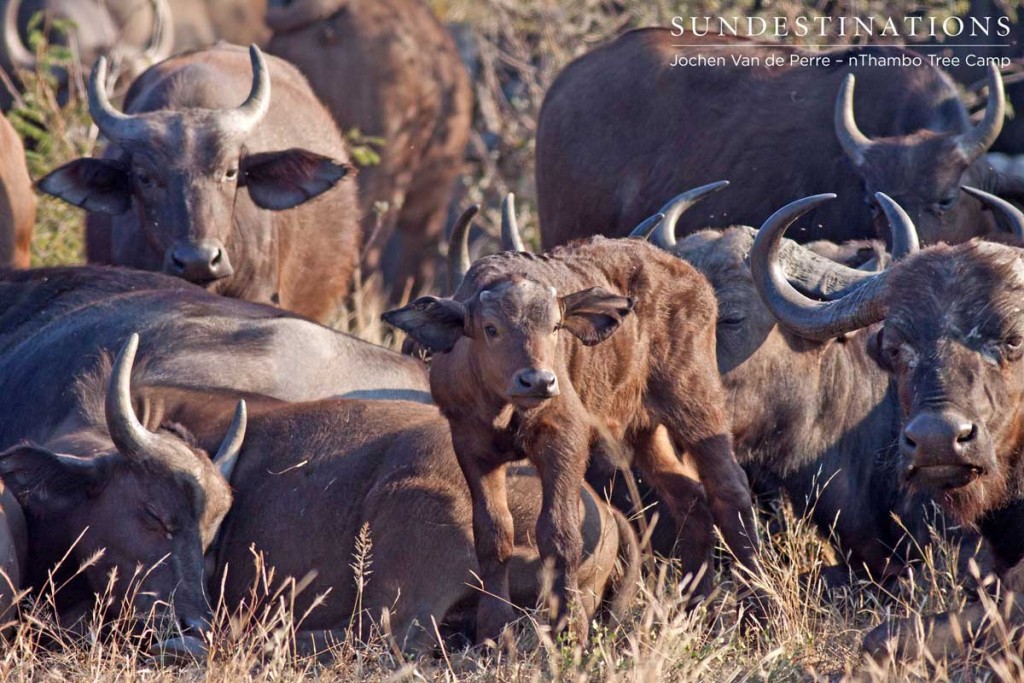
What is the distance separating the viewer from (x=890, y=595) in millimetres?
6035

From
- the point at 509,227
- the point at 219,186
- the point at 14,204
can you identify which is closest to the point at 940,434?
the point at 509,227

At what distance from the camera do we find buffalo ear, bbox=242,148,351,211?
29.4 feet

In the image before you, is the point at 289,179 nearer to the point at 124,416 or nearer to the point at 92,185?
the point at 92,185

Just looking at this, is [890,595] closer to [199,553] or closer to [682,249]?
[682,249]

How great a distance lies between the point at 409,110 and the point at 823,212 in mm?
4996

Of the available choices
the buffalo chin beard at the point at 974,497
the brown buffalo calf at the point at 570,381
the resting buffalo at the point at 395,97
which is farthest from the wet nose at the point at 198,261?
the buffalo chin beard at the point at 974,497

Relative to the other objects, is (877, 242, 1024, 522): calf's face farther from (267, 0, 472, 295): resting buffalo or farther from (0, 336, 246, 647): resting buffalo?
(267, 0, 472, 295): resting buffalo

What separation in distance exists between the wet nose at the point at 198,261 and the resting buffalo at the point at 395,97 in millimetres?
3974

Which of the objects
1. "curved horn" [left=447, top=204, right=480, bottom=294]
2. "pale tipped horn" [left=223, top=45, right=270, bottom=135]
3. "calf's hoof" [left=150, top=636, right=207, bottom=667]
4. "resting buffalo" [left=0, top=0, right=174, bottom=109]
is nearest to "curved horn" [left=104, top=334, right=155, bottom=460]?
"calf's hoof" [left=150, top=636, right=207, bottom=667]

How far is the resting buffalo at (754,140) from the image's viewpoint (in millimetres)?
8078

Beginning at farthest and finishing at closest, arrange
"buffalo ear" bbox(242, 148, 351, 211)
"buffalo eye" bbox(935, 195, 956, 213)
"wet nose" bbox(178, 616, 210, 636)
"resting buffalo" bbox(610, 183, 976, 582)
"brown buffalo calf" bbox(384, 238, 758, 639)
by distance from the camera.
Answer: "buffalo ear" bbox(242, 148, 351, 211), "buffalo eye" bbox(935, 195, 956, 213), "resting buffalo" bbox(610, 183, 976, 582), "wet nose" bbox(178, 616, 210, 636), "brown buffalo calf" bbox(384, 238, 758, 639)

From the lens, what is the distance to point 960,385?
16.8 ft

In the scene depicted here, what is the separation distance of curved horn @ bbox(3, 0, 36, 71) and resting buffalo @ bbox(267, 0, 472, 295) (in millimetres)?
2406

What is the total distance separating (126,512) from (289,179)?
3557mm
